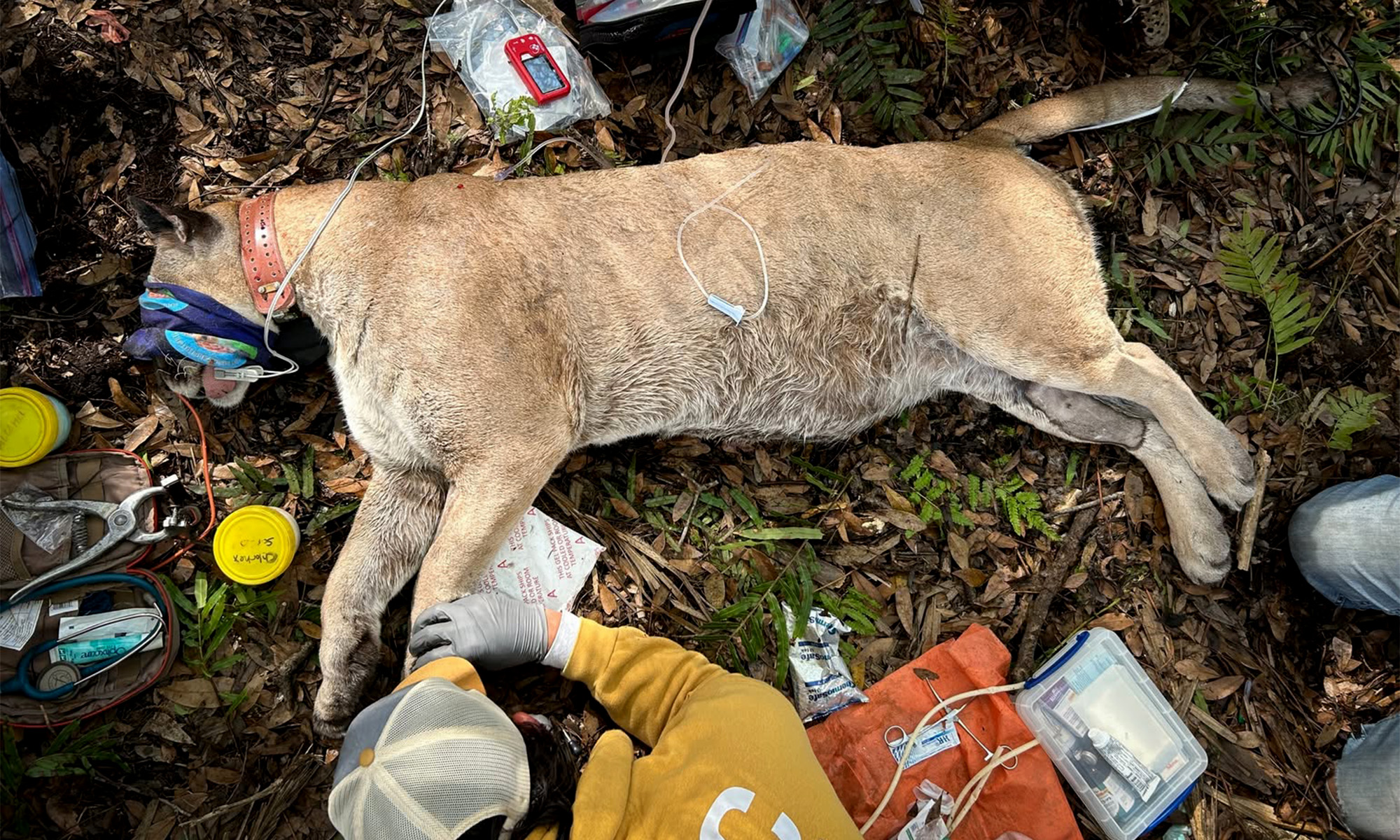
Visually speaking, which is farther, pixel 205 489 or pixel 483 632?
pixel 205 489

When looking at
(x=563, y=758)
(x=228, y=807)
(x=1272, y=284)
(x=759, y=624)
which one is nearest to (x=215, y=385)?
(x=228, y=807)

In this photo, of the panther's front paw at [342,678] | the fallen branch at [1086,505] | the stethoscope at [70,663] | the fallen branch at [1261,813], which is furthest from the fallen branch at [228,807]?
the fallen branch at [1261,813]

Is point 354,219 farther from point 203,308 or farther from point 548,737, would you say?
point 548,737

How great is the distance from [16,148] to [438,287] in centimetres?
281

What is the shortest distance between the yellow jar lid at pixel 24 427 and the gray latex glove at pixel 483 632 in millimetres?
2164

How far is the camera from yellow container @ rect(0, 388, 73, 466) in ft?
12.5

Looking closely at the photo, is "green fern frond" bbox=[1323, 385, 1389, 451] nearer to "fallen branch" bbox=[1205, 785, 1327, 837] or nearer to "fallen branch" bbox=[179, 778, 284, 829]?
"fallen branch" bbox=[1205, 785, 1327, 837]

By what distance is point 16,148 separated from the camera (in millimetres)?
4227

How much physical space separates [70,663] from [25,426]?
121 cm

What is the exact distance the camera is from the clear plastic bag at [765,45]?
4.58 metres

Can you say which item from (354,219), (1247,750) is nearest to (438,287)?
(354,219)

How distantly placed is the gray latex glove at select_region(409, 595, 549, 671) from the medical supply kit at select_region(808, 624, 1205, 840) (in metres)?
1.55

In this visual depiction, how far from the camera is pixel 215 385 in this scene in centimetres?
388

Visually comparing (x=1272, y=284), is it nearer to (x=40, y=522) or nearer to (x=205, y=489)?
(x=205, y=489)
